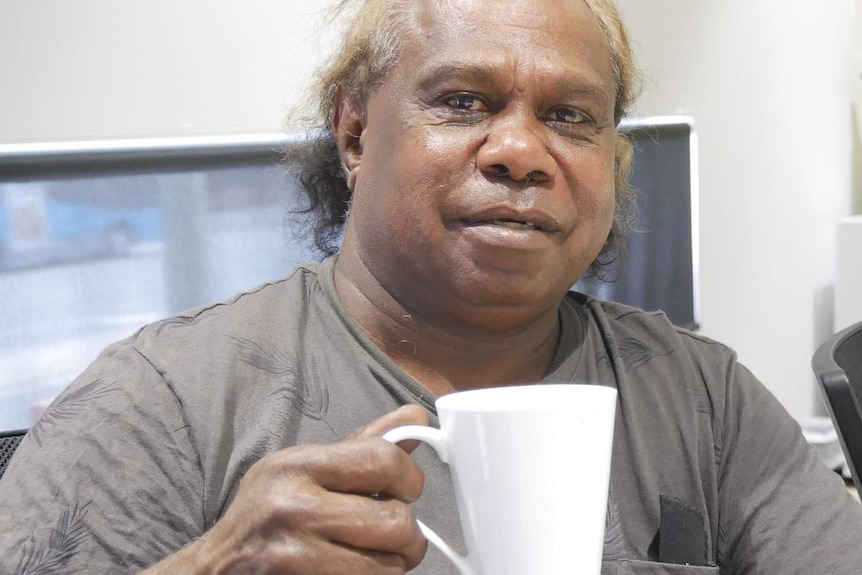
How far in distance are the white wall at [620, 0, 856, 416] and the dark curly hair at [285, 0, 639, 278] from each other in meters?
1.14

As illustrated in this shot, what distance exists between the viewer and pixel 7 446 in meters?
0.90

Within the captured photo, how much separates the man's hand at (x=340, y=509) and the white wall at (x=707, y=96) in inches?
48.8

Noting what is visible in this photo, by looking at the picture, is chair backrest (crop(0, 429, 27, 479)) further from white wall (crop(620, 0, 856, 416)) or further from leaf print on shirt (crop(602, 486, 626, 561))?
white wall (crop(620, 0, 856, 416))

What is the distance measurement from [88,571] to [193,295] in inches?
30.4

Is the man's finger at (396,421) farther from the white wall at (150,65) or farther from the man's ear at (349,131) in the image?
the white wall at (150,65)

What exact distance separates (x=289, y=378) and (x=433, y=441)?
0.37 m

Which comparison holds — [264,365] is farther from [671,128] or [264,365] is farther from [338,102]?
[671,128]

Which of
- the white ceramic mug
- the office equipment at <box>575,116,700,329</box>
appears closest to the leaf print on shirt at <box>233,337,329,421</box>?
the white ceramic mug

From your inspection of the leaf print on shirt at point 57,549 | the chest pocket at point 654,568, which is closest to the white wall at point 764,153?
the chest pocket at point 654,568

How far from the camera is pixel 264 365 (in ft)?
2.83

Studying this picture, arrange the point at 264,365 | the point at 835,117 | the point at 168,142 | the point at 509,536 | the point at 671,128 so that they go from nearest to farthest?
1. the point at 509,536
2. the point at 264,365
3. the point at 168,142
4. the point at 671,128
5. the point at 835,117

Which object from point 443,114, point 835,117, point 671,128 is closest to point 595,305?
point 443,114

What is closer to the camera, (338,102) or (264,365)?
(264,365)

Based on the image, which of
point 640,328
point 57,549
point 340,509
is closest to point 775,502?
point 640,328
